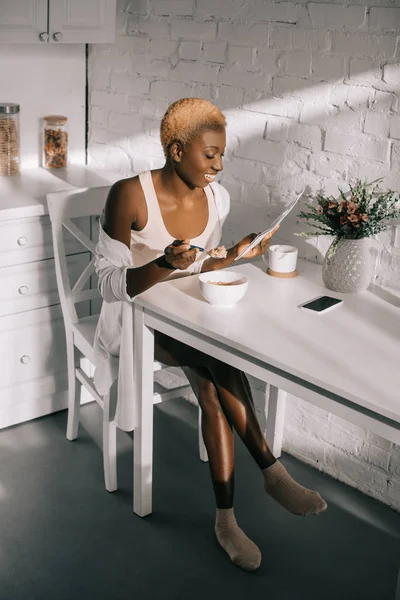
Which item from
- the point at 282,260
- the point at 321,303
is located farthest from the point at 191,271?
the point at 321,303

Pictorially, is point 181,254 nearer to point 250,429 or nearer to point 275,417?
point 250,429

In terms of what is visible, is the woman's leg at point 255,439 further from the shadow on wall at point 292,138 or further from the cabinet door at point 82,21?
the cabinet door at point 82,21

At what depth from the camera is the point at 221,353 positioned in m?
1.87

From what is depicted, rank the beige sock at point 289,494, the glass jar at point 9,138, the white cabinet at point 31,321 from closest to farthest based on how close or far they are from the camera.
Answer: the beige sock at point 289,494 → the white cabinet at point 31,321 → the glass jar at point 9,138

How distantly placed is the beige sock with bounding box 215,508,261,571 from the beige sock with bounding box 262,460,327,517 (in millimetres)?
142

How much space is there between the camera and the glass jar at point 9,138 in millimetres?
2881

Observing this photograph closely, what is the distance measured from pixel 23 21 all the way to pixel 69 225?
0.77 metres

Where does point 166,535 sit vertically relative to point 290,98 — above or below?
below

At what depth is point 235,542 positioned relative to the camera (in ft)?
6.93

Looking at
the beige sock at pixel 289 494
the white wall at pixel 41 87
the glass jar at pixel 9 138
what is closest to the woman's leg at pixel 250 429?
the beige sock at pixel 289 494

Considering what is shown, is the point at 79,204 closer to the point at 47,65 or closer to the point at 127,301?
the point at 127,301

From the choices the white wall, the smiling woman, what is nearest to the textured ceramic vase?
the smiling woman

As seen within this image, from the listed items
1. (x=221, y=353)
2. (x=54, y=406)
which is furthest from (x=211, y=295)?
(x=54, y=406)

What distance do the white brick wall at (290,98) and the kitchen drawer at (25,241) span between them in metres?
0.55
